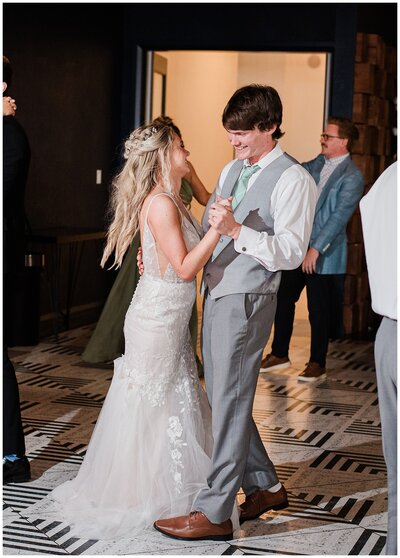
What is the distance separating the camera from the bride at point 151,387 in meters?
3.72

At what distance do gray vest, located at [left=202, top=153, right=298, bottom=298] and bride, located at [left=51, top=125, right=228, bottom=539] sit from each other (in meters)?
0.21

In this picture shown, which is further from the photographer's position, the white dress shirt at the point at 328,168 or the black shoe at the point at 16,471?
the white dress shirt at the point at 328,168

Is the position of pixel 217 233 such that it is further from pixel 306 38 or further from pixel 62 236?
pixel 306 38

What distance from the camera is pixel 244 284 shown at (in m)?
3.43

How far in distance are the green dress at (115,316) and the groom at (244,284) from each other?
306 cm

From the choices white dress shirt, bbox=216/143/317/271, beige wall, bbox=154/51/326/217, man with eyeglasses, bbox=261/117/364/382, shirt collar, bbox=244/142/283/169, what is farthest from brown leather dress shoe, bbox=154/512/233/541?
beige wall, bbox=154/51/326/217

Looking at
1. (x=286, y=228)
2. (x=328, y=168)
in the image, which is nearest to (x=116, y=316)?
(x=328, y=168)

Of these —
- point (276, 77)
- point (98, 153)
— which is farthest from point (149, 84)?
point (276, 77)

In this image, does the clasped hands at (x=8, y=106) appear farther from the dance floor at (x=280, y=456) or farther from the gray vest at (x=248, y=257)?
the dance floor at (x=280, y=456)

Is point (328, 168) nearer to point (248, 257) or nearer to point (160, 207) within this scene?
point (160, 207)

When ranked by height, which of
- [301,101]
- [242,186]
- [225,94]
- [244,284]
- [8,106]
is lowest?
[244,284]

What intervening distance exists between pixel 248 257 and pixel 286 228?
171 mm

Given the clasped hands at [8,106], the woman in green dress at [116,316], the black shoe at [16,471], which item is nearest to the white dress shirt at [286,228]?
the clasped hands at [8,106]

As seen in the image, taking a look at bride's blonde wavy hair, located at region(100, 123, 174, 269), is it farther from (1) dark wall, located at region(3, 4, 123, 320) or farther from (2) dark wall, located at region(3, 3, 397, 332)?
(2) dark wall, located at region(3, 3, 397, 332)
